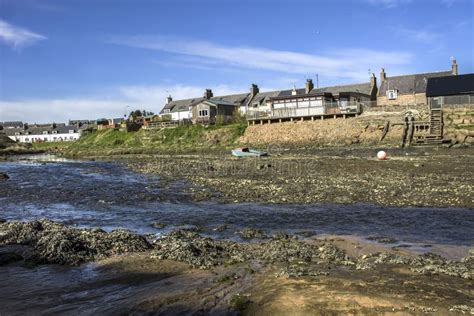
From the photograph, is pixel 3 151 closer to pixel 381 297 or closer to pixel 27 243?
pixel 27 243

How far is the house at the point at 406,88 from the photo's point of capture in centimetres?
8075

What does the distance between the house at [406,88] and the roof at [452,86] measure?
953 centimetres

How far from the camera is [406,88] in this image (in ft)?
273

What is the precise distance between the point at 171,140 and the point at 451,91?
51.9 meters

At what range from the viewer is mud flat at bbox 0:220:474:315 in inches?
323

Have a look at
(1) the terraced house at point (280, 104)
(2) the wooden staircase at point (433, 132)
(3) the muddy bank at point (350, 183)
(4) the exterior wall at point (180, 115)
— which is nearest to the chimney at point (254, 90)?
(1) the terraced house at point (280, 104)

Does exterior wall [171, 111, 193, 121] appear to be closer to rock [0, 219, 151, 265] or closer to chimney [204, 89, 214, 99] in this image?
chimney [204, 89, 214, 99]

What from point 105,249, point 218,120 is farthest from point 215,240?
point 218,120

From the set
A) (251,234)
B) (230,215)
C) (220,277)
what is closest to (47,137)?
(230,215)

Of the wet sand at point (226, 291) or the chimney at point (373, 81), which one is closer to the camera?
the wet sand at point (226, 291)

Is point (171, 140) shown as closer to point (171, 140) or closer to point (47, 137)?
point (171, 140)

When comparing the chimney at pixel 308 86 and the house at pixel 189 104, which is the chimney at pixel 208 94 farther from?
the chimney at pixel 308 86

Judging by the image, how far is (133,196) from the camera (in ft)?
→ 84.9

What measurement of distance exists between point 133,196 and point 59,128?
16957 cm
